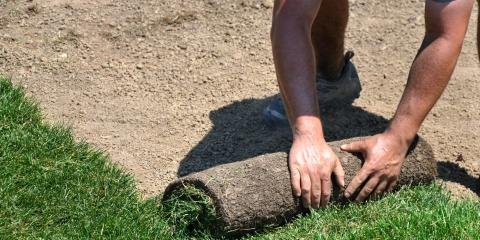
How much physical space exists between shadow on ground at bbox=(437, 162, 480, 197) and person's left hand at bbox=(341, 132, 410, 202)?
0.58m

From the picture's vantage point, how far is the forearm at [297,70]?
4.33 meters

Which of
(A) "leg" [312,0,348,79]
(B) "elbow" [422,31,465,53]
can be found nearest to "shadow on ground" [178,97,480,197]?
(A) "leg" [312,0,348,79]

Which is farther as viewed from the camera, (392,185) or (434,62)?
(392,185)

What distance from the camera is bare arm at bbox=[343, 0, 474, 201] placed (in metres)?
4.30

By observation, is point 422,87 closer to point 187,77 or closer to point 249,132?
point 249,132

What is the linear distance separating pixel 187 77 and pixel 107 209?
154 centimetres

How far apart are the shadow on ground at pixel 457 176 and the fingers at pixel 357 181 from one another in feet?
2.32

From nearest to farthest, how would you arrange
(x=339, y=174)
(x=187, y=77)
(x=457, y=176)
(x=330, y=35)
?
(x=339, y=174), (x=457, y=176), (x=330, y=35), (x=187, y=77)

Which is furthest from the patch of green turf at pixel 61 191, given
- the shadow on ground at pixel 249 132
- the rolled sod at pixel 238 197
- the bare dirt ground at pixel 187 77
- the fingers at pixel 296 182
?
the fingers at pixel 296 182

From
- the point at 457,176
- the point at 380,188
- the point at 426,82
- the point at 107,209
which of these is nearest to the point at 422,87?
the point at 426,82

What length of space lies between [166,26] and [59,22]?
2.19ft

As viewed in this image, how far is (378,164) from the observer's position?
171 inches

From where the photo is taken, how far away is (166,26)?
241 inches

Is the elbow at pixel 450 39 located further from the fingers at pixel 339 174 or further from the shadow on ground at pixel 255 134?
the shadow on ground at pixel 255 134
